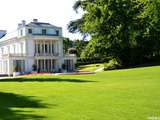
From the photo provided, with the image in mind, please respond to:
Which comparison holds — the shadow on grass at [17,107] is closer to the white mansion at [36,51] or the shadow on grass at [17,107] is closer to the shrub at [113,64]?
the shrub at [113,64]

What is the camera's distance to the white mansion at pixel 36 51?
3014 inches

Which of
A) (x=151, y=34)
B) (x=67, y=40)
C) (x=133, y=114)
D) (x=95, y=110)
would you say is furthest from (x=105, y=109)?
(x=67, y=40)

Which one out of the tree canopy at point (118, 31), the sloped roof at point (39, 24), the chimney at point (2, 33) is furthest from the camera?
the chimney at point (2, 33)

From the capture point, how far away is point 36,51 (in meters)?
79.7

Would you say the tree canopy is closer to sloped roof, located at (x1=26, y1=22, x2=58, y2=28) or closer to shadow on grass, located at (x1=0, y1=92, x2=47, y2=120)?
sloped roof, located at (x1=26, y1=22, x2=58, y2=28)

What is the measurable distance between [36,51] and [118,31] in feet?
71.9

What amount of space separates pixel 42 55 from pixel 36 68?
2.86 m

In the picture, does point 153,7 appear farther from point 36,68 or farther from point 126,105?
point 36,68

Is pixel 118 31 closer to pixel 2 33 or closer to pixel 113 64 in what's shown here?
pixel 113 64

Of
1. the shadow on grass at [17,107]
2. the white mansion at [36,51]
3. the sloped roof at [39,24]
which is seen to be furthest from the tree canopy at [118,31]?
the shadow on grass at [17,107]

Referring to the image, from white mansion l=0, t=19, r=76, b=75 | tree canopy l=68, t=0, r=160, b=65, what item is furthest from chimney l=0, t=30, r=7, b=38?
tree canopy l=68, t=0, r=160, b=65

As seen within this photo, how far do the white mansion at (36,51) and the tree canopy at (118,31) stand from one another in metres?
13.3

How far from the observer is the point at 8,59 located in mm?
74562

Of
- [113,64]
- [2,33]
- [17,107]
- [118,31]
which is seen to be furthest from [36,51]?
[17,107]
